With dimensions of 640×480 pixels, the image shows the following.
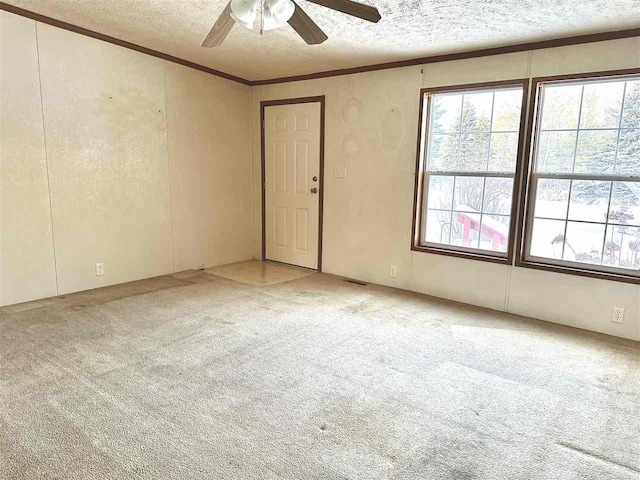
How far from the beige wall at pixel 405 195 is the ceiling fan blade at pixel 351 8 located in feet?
6.23

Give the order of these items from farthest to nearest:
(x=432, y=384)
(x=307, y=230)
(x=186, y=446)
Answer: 1. (x=307, y=230)
2. (x=432, y=384)
3. (x=186, y=446)

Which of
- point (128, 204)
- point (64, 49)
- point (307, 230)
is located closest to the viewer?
point (64, 49)

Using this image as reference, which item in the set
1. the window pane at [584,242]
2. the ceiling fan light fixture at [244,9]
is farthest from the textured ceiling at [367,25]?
the window pane at [584,242]

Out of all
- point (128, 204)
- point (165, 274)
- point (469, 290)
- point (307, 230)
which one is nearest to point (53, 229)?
point (128, 204)

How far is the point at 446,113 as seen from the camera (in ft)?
12.8

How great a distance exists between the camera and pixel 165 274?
15.0 ft

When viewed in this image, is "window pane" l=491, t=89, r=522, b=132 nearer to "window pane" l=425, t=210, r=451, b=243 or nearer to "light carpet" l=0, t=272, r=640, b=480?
"window pane" l=425, t=210, r=451, b=243

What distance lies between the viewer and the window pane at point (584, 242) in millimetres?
3254

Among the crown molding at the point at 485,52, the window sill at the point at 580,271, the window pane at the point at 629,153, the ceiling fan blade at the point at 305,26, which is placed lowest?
the window sill at the point at 580,271

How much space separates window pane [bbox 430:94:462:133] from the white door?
141 centimetres

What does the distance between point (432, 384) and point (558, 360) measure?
1.02 metres

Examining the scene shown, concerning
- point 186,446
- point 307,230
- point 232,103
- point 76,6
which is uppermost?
point 76,6

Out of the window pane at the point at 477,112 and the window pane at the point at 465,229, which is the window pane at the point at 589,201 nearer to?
the window pane at the point at 465,229

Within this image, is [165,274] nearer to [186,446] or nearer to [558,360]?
[186,446]
